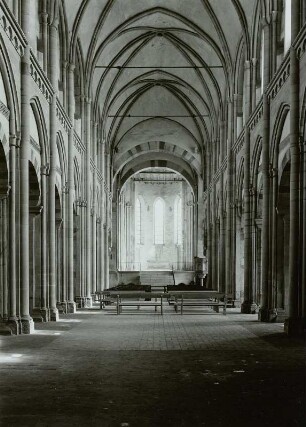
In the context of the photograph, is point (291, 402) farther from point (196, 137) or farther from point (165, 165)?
point (165, 165)

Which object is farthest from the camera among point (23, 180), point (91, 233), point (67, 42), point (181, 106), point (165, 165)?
point (165, 165)

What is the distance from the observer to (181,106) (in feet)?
126

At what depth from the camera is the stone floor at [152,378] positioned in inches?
256

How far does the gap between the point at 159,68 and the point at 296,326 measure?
22.8m

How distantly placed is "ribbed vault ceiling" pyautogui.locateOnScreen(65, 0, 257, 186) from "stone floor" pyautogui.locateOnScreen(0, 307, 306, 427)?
1339cm

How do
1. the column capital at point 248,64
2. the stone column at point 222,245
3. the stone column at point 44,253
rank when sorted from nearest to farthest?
the stone column at point 44,253 → the column capital at point 248,64 → the stone column at point 222,245

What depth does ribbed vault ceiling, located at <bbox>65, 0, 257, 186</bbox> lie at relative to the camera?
2452 cm

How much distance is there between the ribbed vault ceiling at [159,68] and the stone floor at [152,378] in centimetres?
1339

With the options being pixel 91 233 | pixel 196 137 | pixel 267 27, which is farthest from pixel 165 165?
pixel 267 27

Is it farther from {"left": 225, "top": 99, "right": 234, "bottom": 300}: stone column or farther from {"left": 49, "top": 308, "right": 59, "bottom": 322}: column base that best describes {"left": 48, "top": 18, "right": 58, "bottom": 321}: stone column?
{"left": 225, "top": 99, "right": 234, "bottom": 300}: stone column

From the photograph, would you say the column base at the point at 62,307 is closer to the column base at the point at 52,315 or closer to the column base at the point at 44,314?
the column base at the point at 52,315

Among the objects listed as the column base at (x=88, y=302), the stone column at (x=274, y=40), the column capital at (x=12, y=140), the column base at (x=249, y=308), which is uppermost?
the stone column at (x=274, y=40)

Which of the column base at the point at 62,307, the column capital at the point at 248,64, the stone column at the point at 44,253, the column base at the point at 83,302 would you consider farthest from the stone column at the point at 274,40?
the column base at the point at 83,302

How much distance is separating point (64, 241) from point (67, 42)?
7738mm
